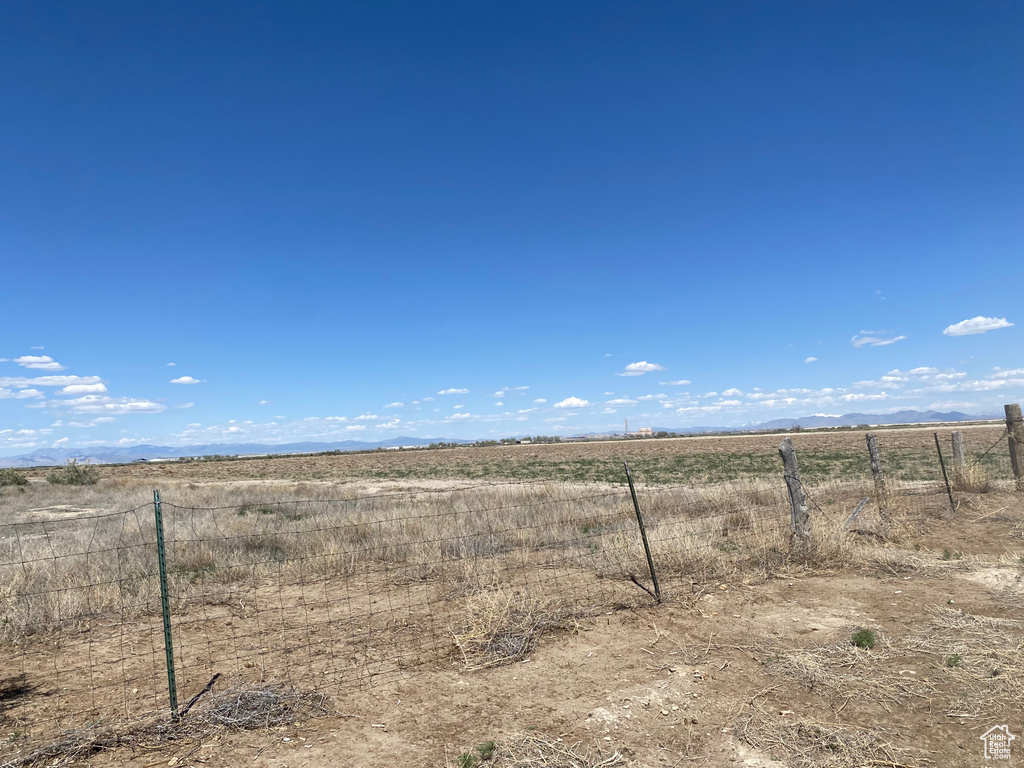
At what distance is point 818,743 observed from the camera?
13.4 ft

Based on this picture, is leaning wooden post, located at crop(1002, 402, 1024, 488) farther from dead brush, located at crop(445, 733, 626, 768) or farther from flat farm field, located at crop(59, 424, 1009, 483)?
dead brush, located at crop(445, 733, 626, 768)

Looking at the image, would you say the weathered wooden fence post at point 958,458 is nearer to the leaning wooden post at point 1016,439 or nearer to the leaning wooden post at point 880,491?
Result: the leaning wooden post at point 1016,439

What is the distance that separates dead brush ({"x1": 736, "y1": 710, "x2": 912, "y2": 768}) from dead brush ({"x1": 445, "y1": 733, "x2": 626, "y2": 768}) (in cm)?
108

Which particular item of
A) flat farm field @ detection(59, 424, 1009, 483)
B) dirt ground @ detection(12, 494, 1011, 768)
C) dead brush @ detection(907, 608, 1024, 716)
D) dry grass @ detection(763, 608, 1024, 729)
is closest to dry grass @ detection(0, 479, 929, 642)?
dirt ground @ detection(12, 494, 1011, 768)

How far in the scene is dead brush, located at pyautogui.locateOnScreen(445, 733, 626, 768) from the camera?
12.9ft

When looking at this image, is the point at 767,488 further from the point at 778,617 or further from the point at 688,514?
→ the point at 778,617

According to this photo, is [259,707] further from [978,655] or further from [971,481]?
[971,481]

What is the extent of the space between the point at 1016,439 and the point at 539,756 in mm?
15191

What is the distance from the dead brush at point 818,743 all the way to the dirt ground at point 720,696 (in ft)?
0.04

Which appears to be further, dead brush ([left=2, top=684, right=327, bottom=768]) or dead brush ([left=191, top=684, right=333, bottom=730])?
dead brush ([left=191, top=684, right=333, bottom=730])

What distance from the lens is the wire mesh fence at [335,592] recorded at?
18.6 feet

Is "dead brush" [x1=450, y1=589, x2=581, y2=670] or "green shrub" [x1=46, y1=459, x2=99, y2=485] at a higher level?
"green shrub" [x1=46, y1=459, x2=99, y2=485]

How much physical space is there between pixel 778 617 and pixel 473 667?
366cm

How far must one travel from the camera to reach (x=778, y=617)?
21.8ft
